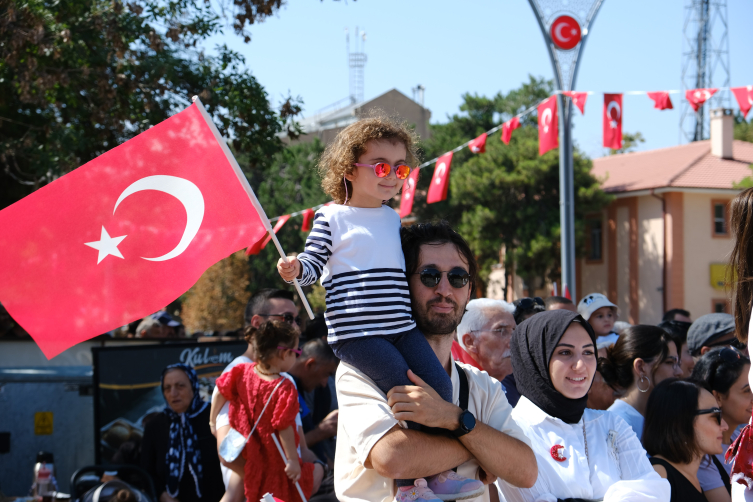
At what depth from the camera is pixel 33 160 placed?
10.4 meters

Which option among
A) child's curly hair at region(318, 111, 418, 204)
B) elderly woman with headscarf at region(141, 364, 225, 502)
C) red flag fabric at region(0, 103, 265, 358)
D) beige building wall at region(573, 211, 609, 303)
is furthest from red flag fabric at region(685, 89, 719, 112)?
beige building wall at region(573, 211, 609, 303)

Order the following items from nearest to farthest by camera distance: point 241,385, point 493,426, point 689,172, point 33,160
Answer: point 493,426 < point 241,385 < point 33,160 < point 689,172

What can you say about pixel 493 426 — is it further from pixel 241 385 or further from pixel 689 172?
pixel 689 172

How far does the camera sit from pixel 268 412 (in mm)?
4734

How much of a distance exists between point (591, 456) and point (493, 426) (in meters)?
0.72

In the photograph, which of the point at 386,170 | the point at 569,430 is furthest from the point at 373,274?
the point at 569,430

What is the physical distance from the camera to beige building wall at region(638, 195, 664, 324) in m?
31.4

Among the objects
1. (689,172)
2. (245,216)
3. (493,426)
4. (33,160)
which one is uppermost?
(689,172)

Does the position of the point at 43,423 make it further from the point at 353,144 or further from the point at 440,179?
the point at 440,179

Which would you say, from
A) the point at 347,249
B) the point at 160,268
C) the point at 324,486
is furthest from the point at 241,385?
the point at 347,249

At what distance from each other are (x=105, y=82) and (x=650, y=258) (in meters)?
27.2

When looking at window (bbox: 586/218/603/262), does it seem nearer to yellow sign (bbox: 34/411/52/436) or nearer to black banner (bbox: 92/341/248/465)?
black banner (bbox: 92/341/248/465)

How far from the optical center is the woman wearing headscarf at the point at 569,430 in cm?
320

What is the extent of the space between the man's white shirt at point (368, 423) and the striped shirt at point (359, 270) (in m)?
0.19
